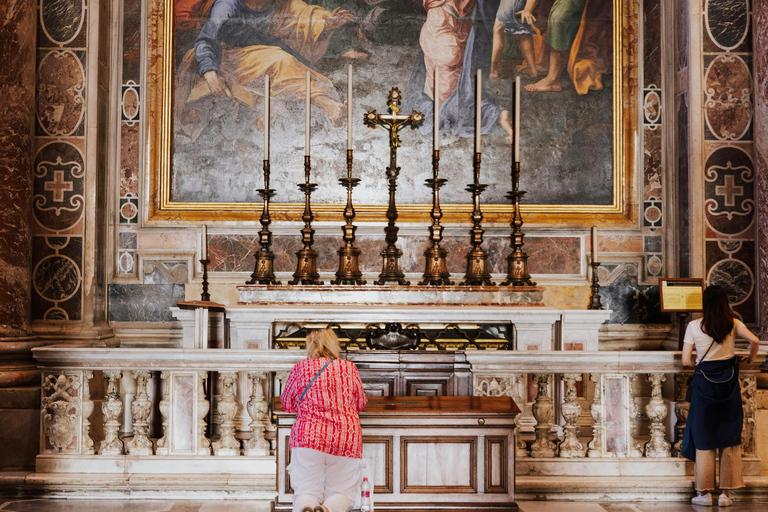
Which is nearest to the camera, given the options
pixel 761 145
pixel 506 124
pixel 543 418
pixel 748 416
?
pixel 543 418

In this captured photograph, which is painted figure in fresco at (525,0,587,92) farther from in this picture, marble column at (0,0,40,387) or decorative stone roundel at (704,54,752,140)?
marble column at (0,0,40,387)

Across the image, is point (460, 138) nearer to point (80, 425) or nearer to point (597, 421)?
point (597, 421)

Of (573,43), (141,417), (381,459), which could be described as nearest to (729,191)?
(573,43)

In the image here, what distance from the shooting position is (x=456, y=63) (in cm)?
927

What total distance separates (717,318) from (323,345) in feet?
9.64

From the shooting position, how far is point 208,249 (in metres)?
9.02

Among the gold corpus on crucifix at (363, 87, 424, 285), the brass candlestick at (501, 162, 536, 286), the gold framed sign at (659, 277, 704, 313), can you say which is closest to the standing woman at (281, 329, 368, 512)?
the gold corpus on crucifix at (363, 87, 424, 285)

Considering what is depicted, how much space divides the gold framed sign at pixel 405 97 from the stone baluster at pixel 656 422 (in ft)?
10.9

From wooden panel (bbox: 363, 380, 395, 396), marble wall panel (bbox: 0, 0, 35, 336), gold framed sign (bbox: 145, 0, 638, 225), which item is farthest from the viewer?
gold framed sign (bbox: 145, 0, 638, 225)

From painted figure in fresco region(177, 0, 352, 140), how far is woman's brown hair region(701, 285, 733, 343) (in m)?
4.94

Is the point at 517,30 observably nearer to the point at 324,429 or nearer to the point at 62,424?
the point at 324,429

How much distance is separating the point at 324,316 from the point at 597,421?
2.60 m

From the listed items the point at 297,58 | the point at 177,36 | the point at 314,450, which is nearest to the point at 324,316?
the point at 314,450

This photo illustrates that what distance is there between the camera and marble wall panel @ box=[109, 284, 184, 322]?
8961mm
